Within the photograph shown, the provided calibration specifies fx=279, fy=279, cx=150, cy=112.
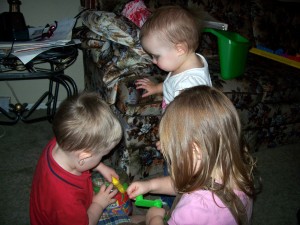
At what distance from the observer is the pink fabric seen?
167cm

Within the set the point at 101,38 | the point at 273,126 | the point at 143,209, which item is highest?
the point at 101,38

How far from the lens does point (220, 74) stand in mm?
1671

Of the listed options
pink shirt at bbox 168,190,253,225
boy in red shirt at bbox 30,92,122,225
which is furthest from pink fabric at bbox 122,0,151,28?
pink shirt at bbox 168,190,253,225

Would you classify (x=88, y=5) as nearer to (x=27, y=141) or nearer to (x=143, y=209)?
(x=27, y=141)

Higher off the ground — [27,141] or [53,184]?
[53,184]

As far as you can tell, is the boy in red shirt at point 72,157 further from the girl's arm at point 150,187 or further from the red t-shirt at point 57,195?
the girl's arm at point 150,187

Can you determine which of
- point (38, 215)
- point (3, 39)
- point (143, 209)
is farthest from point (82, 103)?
point (3, 39)

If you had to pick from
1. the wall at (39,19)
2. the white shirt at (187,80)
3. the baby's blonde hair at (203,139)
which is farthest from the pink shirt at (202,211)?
the wall at (39,19)

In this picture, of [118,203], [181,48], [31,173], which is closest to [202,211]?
[118,203]

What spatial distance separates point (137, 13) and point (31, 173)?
111cm

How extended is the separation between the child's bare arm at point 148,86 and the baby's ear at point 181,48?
31 centimetres

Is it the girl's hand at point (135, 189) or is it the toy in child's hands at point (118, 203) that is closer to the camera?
the girl's hand at point (135, 189)

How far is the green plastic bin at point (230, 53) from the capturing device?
1.51m

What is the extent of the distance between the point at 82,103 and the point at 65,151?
16 centimetres
